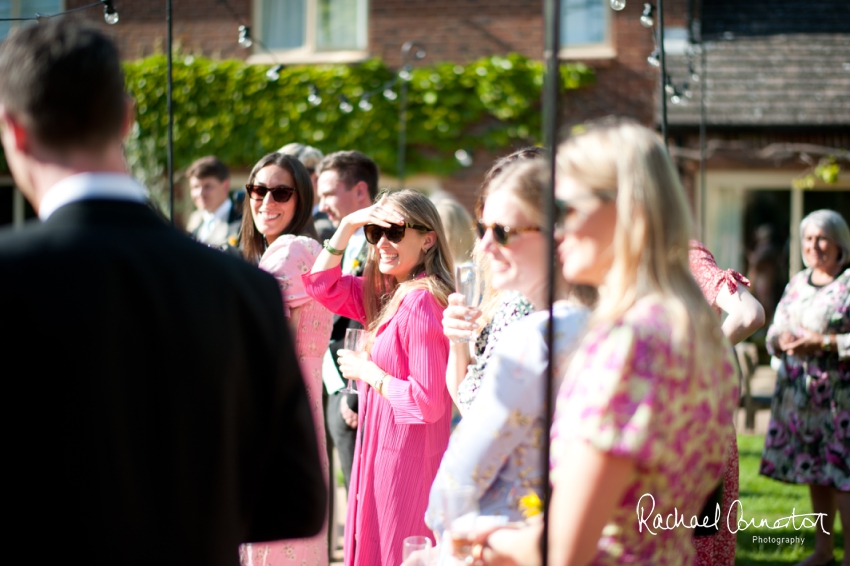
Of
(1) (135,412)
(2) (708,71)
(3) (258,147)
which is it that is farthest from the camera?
(3) (258,147)

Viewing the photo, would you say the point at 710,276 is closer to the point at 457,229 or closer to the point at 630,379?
the point at 457,229

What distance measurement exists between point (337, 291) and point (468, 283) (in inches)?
40.5

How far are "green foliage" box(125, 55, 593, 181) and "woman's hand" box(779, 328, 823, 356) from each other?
6.42 meters

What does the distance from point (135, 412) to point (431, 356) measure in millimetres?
1802

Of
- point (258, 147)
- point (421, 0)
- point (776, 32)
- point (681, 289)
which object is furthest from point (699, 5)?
point (681, 289)

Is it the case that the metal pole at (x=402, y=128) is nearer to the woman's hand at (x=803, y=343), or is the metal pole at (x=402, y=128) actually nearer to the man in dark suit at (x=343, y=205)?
the man in dark suit at (x=343, y=205)

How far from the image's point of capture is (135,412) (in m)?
1.29

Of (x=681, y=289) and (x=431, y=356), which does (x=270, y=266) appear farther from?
(x=681, y=289)

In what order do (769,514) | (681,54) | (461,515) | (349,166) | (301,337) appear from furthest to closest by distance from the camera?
(681,54) → (769,514) → (349,166) → (301,337) → (461,515)

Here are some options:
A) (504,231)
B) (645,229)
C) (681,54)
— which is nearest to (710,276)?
(504,231)

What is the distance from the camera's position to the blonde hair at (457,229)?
4816 mm

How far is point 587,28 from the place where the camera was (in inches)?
443

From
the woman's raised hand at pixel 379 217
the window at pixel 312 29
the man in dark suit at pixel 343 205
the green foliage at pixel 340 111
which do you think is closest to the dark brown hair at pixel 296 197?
the woman's raised hand at pixel 379 217

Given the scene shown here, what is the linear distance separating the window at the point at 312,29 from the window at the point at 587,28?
2.65 metres
